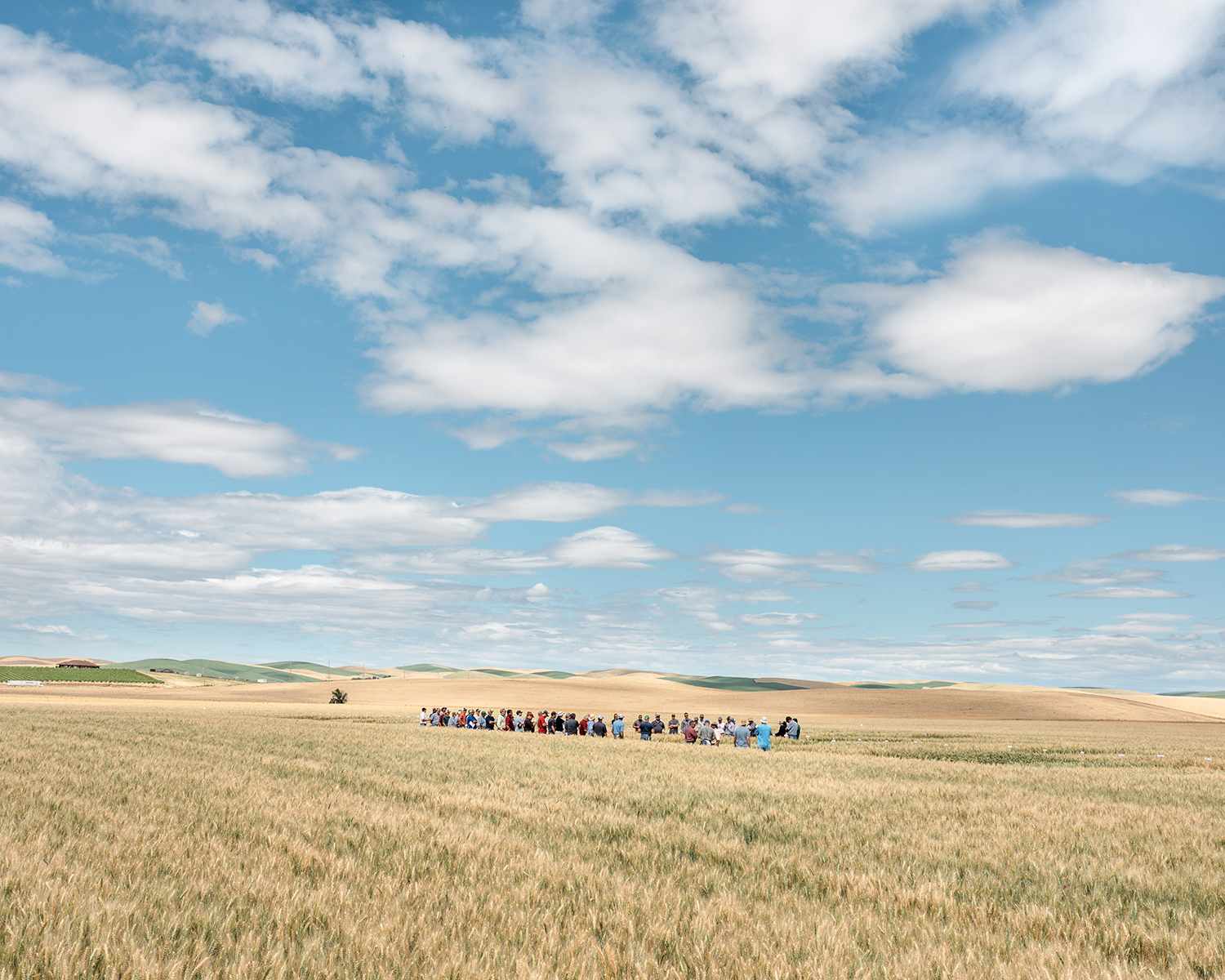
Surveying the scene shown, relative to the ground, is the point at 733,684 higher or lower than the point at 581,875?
lower

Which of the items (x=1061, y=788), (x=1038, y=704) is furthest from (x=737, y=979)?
(x=1038, y=704)

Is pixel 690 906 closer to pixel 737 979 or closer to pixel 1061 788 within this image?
pixel 737 979

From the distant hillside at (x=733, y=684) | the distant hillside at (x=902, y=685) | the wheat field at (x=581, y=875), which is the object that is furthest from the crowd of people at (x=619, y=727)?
the distant hillside at (x=733, y=684)

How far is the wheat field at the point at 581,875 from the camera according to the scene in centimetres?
551

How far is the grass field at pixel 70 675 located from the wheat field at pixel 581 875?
147 m

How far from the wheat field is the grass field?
146887 mm

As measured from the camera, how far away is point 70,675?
484 ft

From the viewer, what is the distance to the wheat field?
5.51 metres

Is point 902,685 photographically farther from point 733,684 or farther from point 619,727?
point 619,727

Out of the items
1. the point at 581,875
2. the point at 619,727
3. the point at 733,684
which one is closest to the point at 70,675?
the point at 733,684

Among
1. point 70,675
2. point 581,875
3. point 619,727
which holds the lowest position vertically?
point 70,675

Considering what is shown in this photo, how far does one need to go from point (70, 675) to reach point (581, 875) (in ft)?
580

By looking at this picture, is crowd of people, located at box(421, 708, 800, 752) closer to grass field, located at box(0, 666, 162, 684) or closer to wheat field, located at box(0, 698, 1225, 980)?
wheat field, located at box(0, 698, 1225, 980)

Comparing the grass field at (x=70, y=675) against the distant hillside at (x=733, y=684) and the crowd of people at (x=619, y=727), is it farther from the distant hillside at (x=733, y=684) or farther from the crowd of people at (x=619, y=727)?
the crowd of people at (x=619, y=727)
